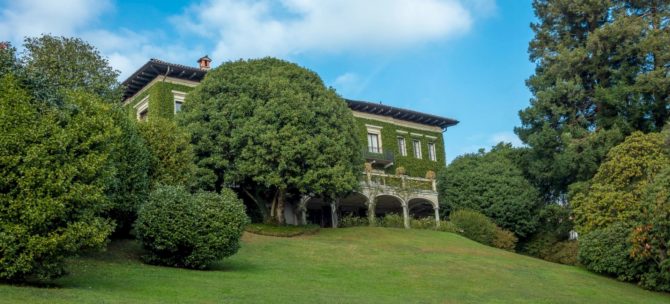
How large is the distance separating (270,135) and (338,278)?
11577 mm

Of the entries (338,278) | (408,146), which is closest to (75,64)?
(338,278)

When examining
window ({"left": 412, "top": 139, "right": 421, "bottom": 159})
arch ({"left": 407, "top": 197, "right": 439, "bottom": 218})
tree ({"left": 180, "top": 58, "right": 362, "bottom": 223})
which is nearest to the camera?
tree ({"left": 180, "top": 58, "right": 362, "bottom": 223})

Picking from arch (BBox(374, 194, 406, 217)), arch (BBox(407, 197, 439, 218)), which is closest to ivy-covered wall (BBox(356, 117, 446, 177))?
arch (BBox(374, 194, 406, 217))

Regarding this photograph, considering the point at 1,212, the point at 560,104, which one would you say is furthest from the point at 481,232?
the point at 1,212

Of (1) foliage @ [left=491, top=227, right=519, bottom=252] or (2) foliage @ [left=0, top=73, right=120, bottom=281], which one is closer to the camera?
(2) foliage @ [left=0, top=73, right=120, bottom=281]

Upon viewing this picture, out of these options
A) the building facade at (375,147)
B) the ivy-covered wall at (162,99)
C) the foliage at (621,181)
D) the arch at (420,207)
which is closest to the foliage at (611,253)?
the foliage at (621,181)

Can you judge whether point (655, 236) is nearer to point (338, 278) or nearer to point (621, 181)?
point (621, 181)

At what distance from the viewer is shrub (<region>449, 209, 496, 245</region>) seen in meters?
38.2

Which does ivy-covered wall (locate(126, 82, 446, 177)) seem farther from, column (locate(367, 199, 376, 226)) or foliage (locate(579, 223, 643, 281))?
foliage (locate(579, 223, 643, 281))

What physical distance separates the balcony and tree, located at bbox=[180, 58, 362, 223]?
12.4m

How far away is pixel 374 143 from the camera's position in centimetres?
4784

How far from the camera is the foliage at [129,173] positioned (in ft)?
68.5

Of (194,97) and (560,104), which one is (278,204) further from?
(560,104)

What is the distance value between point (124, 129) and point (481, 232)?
75.7 ft
